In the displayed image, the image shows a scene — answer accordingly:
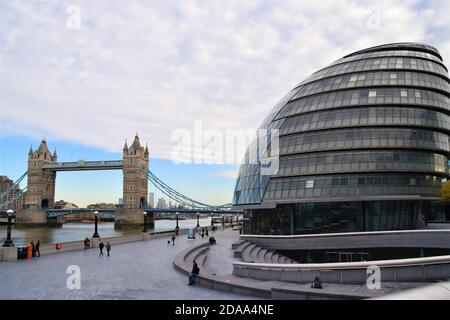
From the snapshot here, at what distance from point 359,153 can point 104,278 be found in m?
31.7

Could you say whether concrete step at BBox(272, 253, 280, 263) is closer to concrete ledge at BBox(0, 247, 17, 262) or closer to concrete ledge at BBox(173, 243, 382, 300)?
concrete ledge at BBox(173, 243, 382, 300)

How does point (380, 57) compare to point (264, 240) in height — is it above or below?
above

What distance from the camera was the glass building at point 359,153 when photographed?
140ft

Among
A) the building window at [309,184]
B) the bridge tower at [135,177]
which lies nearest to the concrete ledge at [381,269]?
the building window at [309,184]

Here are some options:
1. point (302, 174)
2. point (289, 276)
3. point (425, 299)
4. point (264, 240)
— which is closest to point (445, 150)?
point (302, 174)

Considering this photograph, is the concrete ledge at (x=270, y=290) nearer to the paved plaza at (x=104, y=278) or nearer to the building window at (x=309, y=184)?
the paved plaza at (x=104, y=278)

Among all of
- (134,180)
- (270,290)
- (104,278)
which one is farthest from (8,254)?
(134,180)

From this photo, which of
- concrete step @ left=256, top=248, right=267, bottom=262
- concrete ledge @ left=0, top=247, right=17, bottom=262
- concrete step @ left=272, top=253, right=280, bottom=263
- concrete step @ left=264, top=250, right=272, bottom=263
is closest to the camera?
concrete ledge @ left=0, top=247, right=17, bottom=262

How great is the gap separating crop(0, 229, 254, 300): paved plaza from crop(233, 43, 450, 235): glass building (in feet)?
53.1

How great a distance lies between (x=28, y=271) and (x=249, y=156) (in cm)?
3674

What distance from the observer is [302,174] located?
44.5m

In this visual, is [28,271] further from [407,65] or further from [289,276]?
[407,65]

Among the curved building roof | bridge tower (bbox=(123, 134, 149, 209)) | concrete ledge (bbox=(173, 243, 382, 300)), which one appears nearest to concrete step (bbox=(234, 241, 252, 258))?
the curved building roof

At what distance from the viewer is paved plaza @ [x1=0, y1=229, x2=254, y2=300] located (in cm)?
1725
